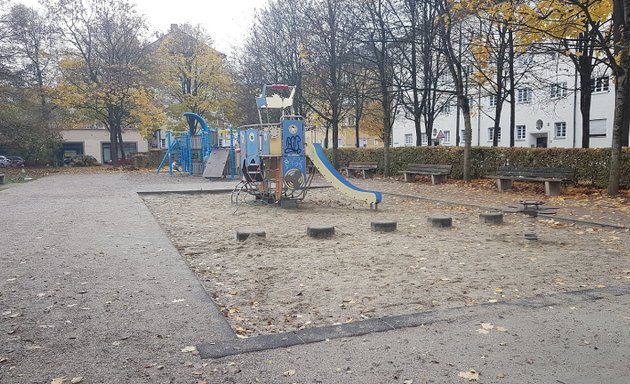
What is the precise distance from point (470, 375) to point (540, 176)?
14.1 metres

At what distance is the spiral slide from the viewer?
13.2 meters

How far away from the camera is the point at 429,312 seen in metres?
4.88

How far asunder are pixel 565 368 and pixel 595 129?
116 ft

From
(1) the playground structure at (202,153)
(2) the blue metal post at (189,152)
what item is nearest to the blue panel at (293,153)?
(1) the playground structure at (202,153)

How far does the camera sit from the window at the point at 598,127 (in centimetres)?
3369

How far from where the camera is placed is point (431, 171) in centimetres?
2142

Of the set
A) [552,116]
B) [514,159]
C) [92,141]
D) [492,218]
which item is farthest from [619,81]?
[92,141]

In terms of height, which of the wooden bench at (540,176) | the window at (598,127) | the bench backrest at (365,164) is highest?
the window at (598,127)

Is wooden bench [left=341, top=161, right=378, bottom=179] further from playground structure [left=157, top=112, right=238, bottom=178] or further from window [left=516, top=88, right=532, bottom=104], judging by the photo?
window [left=516, top=88, right=532, bottom=104]

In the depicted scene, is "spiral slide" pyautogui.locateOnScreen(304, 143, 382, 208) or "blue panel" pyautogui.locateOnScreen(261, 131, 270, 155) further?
"blue panel" pyautogui.locateOnScreen(261, 131, 270, 155)

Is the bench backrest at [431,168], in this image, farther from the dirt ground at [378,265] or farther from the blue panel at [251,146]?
the blue panel at [251,146]

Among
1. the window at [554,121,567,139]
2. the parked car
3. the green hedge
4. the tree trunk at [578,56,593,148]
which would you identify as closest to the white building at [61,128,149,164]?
the parked car

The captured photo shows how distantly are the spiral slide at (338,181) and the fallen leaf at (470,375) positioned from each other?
377 inches

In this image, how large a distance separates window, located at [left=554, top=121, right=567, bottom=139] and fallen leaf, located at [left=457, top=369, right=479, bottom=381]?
37.8m
